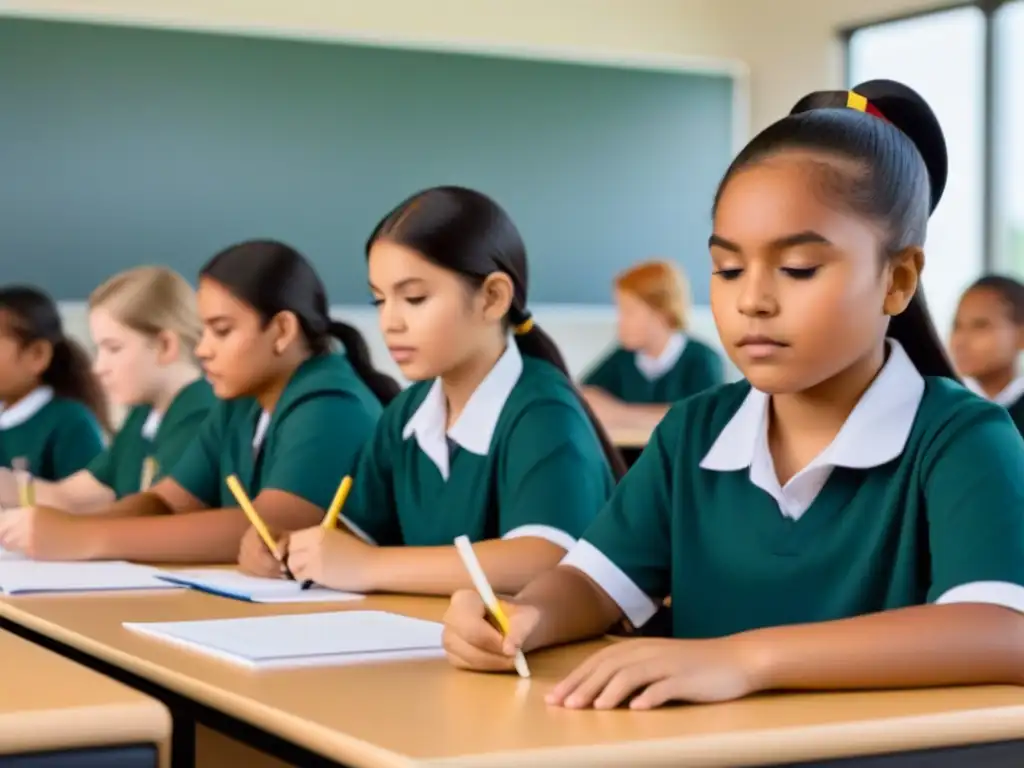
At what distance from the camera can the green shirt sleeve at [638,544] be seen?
1.52 metres

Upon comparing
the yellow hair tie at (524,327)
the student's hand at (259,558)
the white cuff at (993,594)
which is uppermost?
the yellow hair tie at (524,327)

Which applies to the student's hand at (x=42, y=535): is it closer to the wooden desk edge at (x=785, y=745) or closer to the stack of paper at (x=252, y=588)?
the stack of paper at (x=252, y=588)

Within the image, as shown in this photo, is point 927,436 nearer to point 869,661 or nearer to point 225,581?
point 869,661

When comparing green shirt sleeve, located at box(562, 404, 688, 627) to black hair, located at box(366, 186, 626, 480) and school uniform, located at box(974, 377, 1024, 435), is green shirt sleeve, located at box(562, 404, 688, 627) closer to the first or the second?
black hair, located at box(366, 186, 626, 480)

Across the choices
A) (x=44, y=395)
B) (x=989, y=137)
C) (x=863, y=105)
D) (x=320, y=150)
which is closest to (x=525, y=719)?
(x=863, y=105)

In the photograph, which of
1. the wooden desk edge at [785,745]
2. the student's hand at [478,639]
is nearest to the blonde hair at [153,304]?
the student's hand at [478,639]

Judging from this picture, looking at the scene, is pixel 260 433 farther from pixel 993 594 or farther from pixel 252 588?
pixel 993 594

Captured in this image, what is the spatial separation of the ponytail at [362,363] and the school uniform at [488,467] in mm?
286

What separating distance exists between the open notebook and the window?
4.82m

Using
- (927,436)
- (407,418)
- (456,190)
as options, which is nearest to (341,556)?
(407,418)

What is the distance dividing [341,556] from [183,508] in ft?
2.75

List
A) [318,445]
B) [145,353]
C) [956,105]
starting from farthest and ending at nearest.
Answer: [956,105], [145,353], [318,445]

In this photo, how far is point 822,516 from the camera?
4.61 ft

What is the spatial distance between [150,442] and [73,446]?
0.58 m
